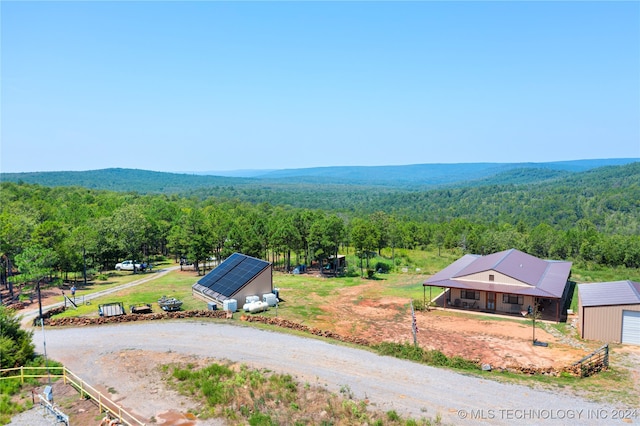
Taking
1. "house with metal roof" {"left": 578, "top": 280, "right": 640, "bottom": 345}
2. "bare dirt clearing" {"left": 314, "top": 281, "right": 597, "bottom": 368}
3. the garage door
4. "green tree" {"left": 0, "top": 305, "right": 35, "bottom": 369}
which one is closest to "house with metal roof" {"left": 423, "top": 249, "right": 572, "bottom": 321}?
"bare dirt clearing" {"left": 314, "top": 281, "right": 597, "bottom": 368}

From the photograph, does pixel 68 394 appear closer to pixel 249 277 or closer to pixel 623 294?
pixel 249 277

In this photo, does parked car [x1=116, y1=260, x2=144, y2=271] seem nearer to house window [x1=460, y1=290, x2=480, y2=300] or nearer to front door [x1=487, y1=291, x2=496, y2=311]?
house window [x1=460, y1=290, x2=480, y2=300]

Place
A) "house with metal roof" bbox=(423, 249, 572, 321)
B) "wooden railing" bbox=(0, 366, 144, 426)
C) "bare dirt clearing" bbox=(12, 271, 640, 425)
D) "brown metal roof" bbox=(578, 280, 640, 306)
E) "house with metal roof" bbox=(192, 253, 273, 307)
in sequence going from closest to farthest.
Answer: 1. "wooden railing" bbox=(0, 366, 144, 426)
2. "bare dirt clearing" bbox=(12, 271, 640, 425)
3. "brown metal roof" bbox=(578, 280, 640, 306)
4. "house with metal roof" bbox=(192, 253, 273, 307)
5. "house with metal roof" bbox=(423, 249, 572, 321)

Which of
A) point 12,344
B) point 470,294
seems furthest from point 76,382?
point 470,294

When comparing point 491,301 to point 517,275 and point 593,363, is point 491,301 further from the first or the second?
point 593,363

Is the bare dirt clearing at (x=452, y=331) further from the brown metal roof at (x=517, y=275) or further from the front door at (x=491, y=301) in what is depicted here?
the brown metal roof at (x=517, y=275)
